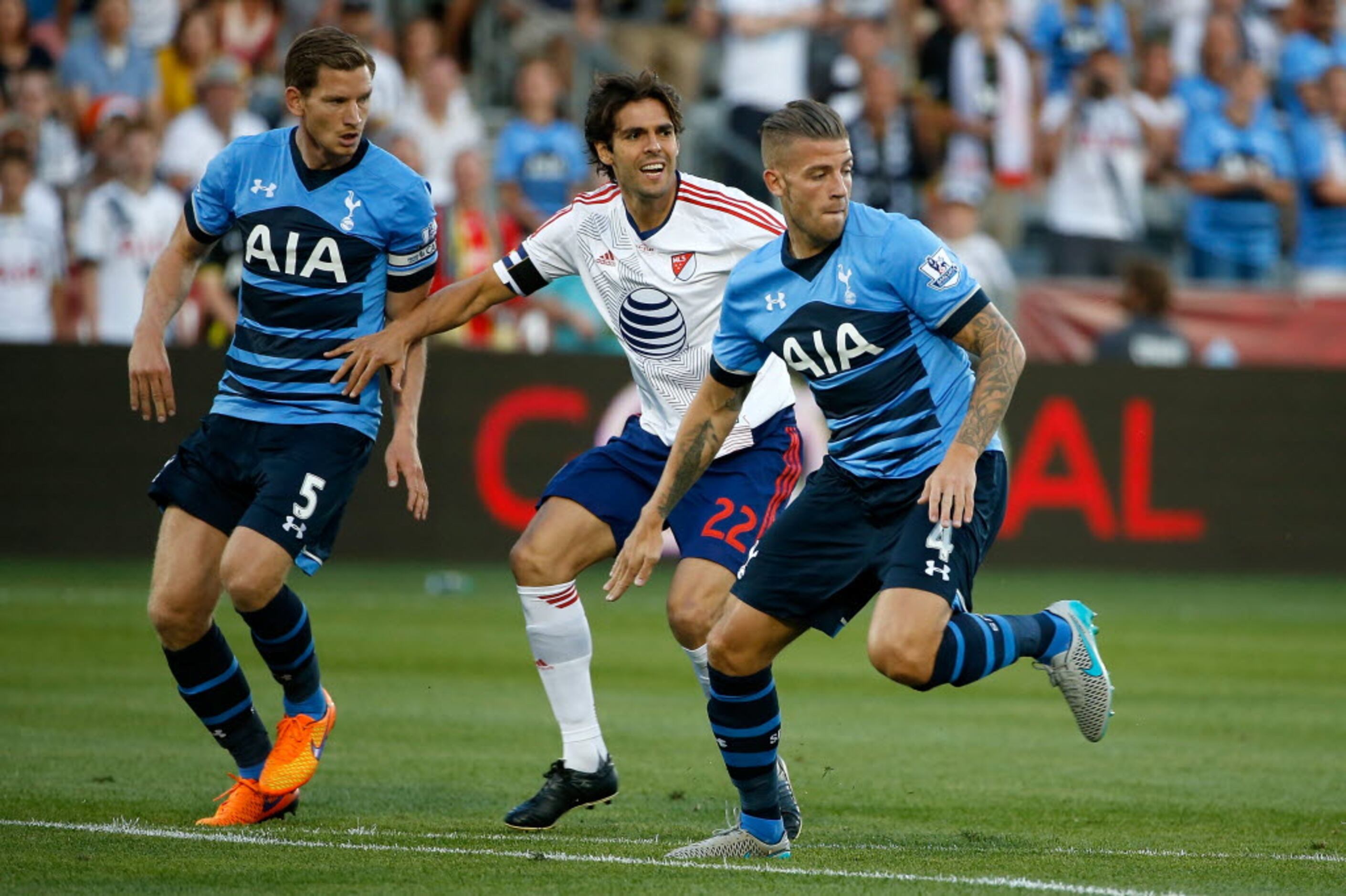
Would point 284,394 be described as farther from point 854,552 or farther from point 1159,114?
point 1159,114

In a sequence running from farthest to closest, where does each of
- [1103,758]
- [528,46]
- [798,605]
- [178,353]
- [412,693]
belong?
[528,46]
[178,353]
[412,693]
[1103,758]
[798,605]

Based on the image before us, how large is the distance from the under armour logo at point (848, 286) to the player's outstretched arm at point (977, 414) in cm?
36

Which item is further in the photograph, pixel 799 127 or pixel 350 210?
pixel 350 210

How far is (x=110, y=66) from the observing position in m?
17.0

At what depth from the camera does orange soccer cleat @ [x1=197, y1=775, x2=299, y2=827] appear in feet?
23.0

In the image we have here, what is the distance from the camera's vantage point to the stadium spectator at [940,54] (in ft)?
60.3

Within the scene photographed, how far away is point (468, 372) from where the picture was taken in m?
16.0

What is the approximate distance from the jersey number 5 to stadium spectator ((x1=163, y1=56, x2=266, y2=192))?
373 inches

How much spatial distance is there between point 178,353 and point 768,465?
339 inches

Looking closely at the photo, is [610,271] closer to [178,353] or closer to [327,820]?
[327,820]

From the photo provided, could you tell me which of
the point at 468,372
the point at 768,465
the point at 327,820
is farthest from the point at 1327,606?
the point at 327,820

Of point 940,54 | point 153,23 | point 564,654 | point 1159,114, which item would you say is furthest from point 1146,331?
point 564,654

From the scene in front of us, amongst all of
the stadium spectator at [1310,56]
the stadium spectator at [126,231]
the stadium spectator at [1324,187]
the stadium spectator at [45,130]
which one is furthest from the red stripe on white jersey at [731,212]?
the stadium spectator at [1310,56]

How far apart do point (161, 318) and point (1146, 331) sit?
1168 centimetres
